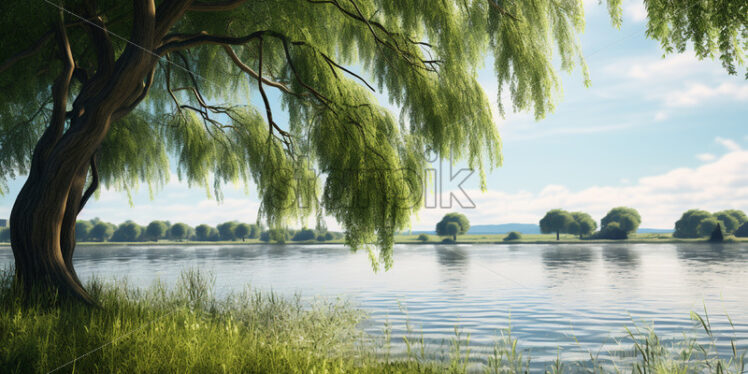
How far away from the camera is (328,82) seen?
5.06 meters

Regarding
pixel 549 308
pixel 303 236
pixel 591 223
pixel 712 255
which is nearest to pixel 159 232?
pixel 303 236

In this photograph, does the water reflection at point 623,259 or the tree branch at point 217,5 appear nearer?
the tree branch at point 217,5

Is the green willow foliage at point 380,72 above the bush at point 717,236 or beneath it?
above

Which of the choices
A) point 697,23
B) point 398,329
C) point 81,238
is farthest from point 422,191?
point 81,238

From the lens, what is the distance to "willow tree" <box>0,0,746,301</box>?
469cm

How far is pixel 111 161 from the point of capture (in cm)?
834

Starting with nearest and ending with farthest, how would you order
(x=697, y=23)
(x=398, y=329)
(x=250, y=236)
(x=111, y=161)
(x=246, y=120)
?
(x=697, y=23) < (x=398, y=329) < (x=246, y=120) < (x=111, y=161) < (x=250, y=236)

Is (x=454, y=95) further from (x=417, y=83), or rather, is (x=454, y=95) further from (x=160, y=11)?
(x=160, y=11)

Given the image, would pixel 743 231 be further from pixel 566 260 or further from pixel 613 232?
pixel 566 260

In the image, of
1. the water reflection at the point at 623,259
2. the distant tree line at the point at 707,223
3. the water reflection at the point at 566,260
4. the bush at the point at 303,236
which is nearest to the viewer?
the water reflection at the point at 623,259

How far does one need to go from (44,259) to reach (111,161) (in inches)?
134

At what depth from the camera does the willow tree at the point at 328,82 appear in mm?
4691

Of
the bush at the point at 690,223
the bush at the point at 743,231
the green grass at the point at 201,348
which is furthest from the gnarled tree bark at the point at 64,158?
the bush at the point at 743,231

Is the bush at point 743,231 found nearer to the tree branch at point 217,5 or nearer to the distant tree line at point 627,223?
the distant tree line at point 627,223
